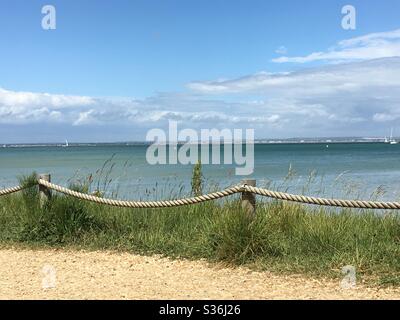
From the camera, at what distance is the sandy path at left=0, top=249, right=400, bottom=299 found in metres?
4.96

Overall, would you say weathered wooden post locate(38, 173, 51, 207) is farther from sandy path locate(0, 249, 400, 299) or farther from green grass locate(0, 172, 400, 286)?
sandy path locate(0, 249, 400, 299)

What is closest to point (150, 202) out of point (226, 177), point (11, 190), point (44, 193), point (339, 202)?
point (44, 193)

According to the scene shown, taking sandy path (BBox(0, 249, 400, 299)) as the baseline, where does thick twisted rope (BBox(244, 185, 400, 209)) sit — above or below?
above

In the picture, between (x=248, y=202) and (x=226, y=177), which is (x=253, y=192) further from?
(x=226, y=177)

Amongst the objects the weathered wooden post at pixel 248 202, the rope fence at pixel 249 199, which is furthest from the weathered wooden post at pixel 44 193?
the weathered wooden post at pixel 248 202

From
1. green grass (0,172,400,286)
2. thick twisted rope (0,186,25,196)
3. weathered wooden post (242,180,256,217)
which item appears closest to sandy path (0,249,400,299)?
green grass (0,172,400,286)

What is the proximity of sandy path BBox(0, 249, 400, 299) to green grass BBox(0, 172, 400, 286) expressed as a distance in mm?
240

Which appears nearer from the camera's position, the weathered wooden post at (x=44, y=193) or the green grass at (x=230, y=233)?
the green grass at (x=230, y=233)

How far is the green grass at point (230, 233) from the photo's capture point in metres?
5.70

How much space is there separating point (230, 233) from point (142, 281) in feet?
3.78

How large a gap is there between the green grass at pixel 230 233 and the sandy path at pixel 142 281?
0.79 ft

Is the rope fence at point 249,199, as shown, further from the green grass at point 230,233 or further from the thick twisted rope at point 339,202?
the green grass at point 230,233

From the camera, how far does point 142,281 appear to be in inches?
217
